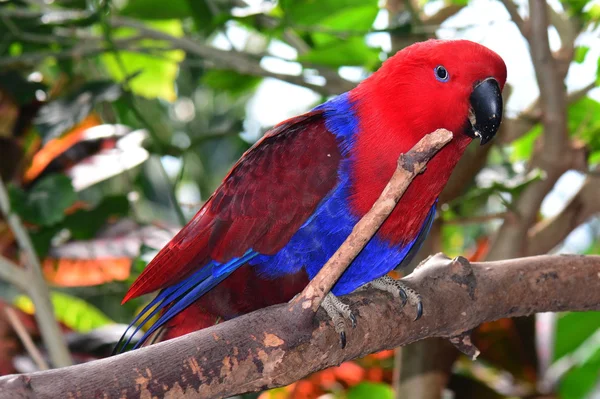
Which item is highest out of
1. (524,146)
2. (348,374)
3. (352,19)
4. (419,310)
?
(352,19)

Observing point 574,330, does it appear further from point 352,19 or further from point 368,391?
point 352,19

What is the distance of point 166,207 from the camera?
419 centimetres

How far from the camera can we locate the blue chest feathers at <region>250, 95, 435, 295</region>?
48.9 inches

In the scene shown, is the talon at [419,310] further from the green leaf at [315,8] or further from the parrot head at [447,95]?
the green leaf at [315,8]

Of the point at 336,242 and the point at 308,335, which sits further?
the point at 336,242

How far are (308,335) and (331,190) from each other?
0.29m

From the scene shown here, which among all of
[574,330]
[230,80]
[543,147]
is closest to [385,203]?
[543,147]

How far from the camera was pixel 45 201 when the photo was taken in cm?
167

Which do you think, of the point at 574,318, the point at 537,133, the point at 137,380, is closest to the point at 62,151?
the point at 137,380

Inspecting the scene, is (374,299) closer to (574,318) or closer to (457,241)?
(574,318)

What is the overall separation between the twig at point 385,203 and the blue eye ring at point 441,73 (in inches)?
11.4

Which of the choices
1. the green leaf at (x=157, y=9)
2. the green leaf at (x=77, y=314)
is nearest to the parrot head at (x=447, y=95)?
the green leaf at (x=157, y=9)

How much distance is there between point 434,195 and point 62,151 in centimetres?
116

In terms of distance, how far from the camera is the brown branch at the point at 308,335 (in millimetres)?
911
